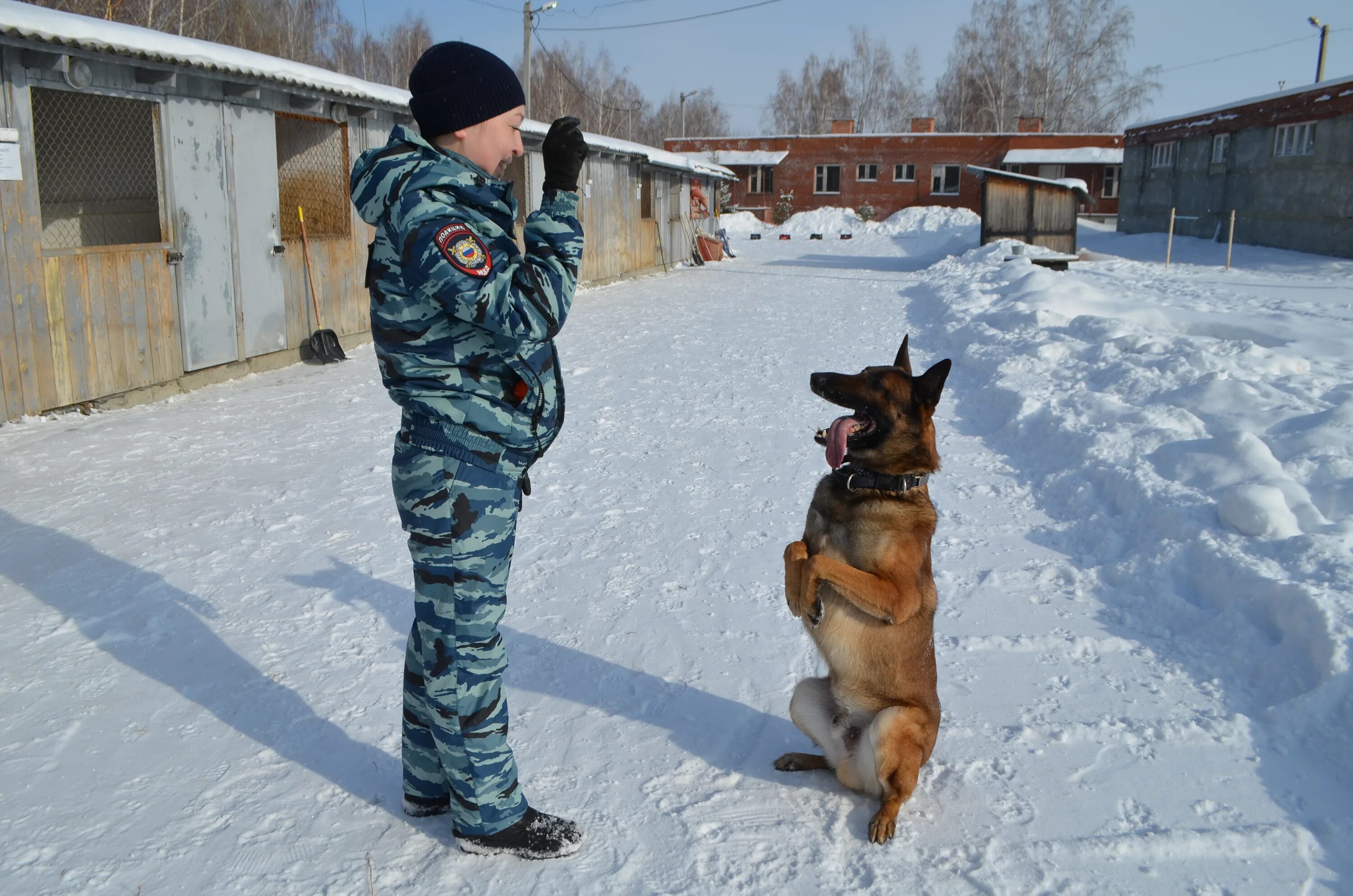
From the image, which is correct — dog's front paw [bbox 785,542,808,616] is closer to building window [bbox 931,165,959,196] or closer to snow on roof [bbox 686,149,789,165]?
snow on roof [bbox 686,149,789,165]

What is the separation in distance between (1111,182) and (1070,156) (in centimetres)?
330

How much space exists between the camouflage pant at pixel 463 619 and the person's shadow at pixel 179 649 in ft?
0.96

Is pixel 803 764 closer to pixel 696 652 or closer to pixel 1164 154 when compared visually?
pixel 696 652

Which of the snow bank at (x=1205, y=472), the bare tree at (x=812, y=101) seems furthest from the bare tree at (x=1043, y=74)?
the snow bank at (x=1205, y=472)

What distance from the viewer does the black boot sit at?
7.85 ft

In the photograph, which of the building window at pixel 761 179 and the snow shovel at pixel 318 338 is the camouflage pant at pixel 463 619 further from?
the building window at pixel 761 179

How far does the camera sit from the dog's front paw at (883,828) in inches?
101

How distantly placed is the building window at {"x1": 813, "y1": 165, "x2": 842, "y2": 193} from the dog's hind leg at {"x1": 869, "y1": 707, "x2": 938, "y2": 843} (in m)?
45.0

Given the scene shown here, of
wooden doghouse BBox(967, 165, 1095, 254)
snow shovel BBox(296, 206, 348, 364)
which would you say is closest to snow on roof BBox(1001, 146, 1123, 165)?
wooden doghouse BBox(967, 165, 1095, 254)

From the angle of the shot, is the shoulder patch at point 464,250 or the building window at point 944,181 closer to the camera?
the shoulder patch at point 464,250

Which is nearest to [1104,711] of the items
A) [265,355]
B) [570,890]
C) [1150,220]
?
[570,890]

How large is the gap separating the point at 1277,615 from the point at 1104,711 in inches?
36.4

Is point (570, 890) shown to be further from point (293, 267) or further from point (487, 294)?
point (293, 267)

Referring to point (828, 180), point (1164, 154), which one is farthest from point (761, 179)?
point (1164, 154)
